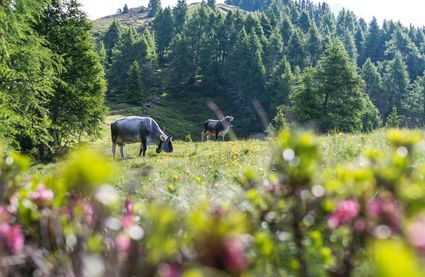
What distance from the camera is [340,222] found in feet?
7.55

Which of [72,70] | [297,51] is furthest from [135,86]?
[72,70]

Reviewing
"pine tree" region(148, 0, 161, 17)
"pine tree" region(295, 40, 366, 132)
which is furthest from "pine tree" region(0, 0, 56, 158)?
"pine tree" region(148, 0, 161, 17)

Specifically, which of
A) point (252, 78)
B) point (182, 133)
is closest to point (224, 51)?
point (252, 78)

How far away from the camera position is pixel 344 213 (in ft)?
7.42

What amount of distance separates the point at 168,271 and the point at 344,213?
98 cm

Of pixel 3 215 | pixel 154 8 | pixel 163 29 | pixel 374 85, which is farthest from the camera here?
pixel 154 8

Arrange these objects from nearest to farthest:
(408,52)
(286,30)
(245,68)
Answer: (245,68) < (286,30) < (408,52)

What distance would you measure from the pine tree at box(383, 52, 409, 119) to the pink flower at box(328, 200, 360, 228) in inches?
4066

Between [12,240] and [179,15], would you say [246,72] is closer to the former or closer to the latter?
[179,15]

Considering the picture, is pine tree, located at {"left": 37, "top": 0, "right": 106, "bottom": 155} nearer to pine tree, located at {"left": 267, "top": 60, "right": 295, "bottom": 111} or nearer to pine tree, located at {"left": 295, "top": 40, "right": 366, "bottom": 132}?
pine tree, located at {"left": 295, "top": 40, "right": 366, "bottom": 132}

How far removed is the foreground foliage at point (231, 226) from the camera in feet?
5.32

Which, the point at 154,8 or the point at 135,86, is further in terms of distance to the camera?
the point at 154,8

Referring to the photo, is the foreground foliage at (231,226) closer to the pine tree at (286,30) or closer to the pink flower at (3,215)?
the pink flower at (3,215)

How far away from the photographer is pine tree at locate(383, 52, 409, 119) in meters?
99.8
